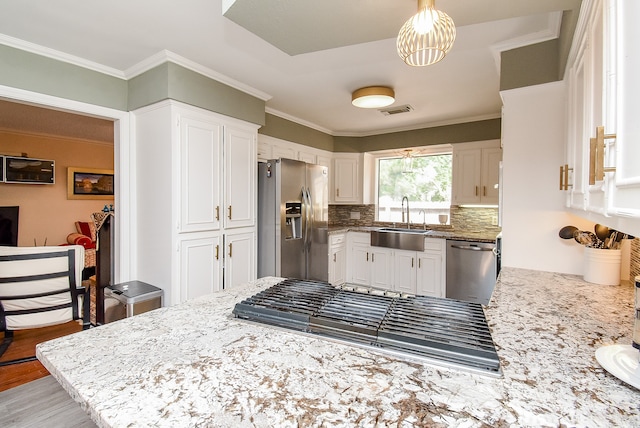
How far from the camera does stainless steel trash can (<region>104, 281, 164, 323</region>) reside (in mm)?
2318

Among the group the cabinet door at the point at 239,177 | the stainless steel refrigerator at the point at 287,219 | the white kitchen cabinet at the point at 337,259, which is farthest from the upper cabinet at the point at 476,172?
the cabinet door at the point at 239,177

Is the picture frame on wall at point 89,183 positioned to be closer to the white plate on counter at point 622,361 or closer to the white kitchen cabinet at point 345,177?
the white kitchen cabinet at point 345,177

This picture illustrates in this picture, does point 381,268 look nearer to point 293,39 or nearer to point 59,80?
point 293,39

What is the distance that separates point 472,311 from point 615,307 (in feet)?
2.27

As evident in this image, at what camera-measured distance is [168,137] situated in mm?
2445

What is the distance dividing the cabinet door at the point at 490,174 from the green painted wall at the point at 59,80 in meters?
4.05

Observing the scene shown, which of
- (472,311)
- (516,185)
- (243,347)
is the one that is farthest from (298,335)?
(516,185)

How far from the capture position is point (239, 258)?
118 inches

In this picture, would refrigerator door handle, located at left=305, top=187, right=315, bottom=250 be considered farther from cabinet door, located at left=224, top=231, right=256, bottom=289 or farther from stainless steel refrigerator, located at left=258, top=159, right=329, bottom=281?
cabinet door, located at left=224, top=231, right=256, bottom=289

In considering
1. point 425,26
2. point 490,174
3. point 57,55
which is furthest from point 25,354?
point 490,174

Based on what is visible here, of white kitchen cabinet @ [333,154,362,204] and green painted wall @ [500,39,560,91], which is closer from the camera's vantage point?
green painted wall @ [500,39,560,91]

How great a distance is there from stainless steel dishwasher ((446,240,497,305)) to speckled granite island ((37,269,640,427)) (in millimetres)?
2366

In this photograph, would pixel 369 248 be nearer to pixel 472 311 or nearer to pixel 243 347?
pixel 472 311

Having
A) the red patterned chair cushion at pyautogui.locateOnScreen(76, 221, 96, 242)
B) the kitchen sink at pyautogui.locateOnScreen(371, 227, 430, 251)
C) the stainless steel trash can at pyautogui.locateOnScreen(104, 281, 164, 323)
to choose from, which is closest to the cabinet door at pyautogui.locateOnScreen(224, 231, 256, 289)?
the stainless steel trash can at pyautogui.locateOnScreen(104, 281, 164, 323)
